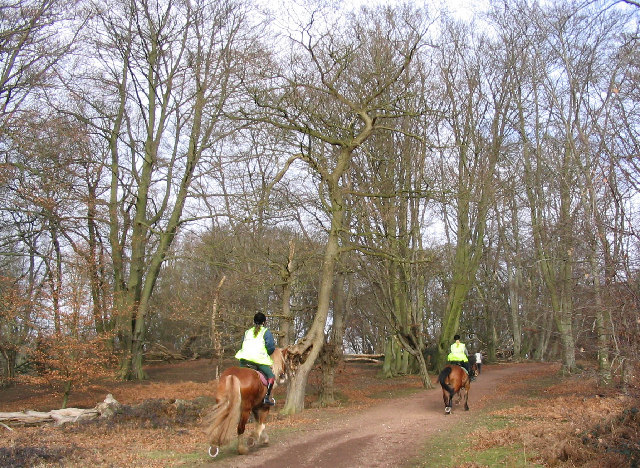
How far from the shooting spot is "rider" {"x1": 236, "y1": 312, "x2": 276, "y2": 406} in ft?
30.7

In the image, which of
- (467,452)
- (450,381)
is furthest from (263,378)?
(450,381)

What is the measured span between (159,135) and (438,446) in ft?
79.9

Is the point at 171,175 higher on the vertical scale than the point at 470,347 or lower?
higher

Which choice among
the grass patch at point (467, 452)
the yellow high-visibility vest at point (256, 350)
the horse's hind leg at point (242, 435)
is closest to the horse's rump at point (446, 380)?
the grass patch at point (467, 452)

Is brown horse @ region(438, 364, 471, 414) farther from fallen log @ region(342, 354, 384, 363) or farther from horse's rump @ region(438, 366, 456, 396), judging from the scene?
fallen log @ region(342, 354, 384, 363)

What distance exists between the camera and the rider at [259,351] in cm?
934

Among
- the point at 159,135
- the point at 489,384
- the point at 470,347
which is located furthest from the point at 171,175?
the point at 470,347

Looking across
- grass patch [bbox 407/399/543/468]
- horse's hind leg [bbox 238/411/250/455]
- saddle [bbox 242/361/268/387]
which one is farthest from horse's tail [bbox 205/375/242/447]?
grass patch [bbox 407/399/543/468]

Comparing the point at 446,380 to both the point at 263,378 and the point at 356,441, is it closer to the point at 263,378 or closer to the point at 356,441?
the point at 356,441

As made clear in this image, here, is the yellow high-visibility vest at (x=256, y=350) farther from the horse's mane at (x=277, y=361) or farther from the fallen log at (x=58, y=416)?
the fallen log at (x=58, y=416)

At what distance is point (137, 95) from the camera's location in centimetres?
2998

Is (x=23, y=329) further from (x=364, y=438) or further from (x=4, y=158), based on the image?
(x=364, y=438)

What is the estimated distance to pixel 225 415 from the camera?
8203 mm

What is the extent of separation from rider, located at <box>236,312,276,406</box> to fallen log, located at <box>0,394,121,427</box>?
6.74 m
